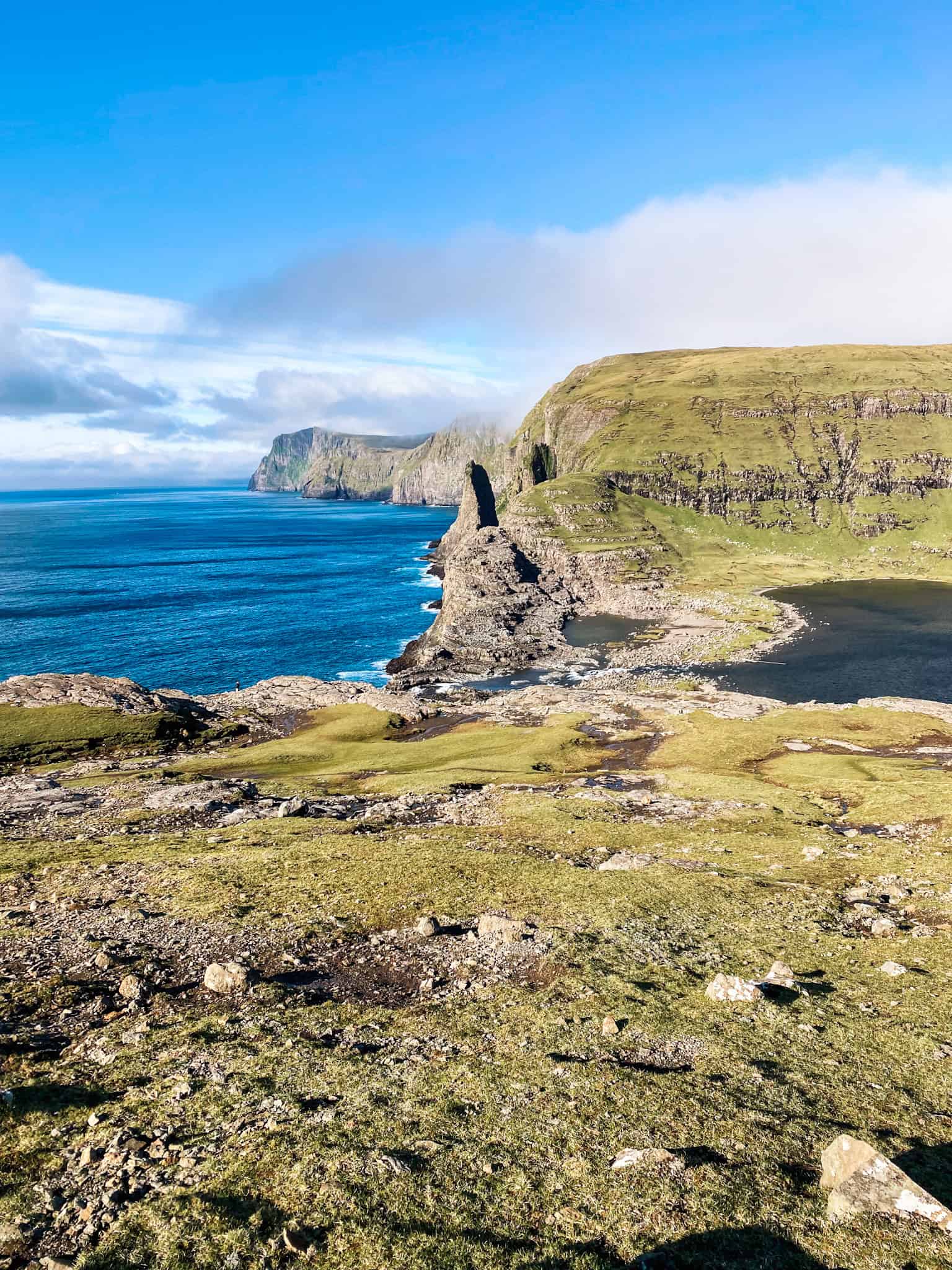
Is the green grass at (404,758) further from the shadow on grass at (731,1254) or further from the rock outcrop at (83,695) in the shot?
the shadow on grass at (731,1254)

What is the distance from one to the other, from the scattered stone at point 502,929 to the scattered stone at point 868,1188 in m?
14.1

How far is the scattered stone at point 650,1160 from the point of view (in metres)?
14.0

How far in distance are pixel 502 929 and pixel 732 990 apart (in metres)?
9.12

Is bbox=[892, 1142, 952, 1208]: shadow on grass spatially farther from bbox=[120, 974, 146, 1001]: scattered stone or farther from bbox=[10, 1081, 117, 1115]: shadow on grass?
bbox=[120, 974, 146, 1001]: scattered stone

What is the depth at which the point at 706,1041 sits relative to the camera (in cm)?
1947

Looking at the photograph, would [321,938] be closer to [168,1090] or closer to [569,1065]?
[168,1090]

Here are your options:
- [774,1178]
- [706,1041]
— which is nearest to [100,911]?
[706,1041]

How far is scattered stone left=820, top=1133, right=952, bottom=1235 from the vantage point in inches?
479

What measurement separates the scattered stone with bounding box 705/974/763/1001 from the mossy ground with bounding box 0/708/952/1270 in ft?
1.80

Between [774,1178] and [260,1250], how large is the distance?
10475 millimetres

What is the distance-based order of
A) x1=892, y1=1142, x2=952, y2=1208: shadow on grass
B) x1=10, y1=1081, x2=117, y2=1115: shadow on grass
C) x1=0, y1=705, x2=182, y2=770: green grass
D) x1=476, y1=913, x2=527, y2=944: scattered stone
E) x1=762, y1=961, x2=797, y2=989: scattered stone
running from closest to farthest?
x1=892, y1=1142, x2=952, y2=1208: shadow on grass, x1=10, y1=1081, x2=117, y2=1115: shadow on grass, x1=762, y1=961, x2=797, y2=989: scattered stone, x1=476, y1=913, x2=527, y2=944: scattered stone, x1=0, y1=705, x2=182, y2=770: green grass

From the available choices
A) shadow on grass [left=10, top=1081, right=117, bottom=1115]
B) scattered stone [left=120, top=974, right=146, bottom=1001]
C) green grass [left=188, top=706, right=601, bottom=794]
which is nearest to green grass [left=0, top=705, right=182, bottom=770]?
green grass [left=188, top=706, right=601, bottom=794]

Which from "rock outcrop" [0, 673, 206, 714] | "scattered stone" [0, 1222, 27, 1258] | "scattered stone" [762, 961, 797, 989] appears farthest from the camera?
"rock outcrop" [0, 673, 206, 714]

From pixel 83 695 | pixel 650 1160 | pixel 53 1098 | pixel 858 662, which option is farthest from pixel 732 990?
pixel 858 662
